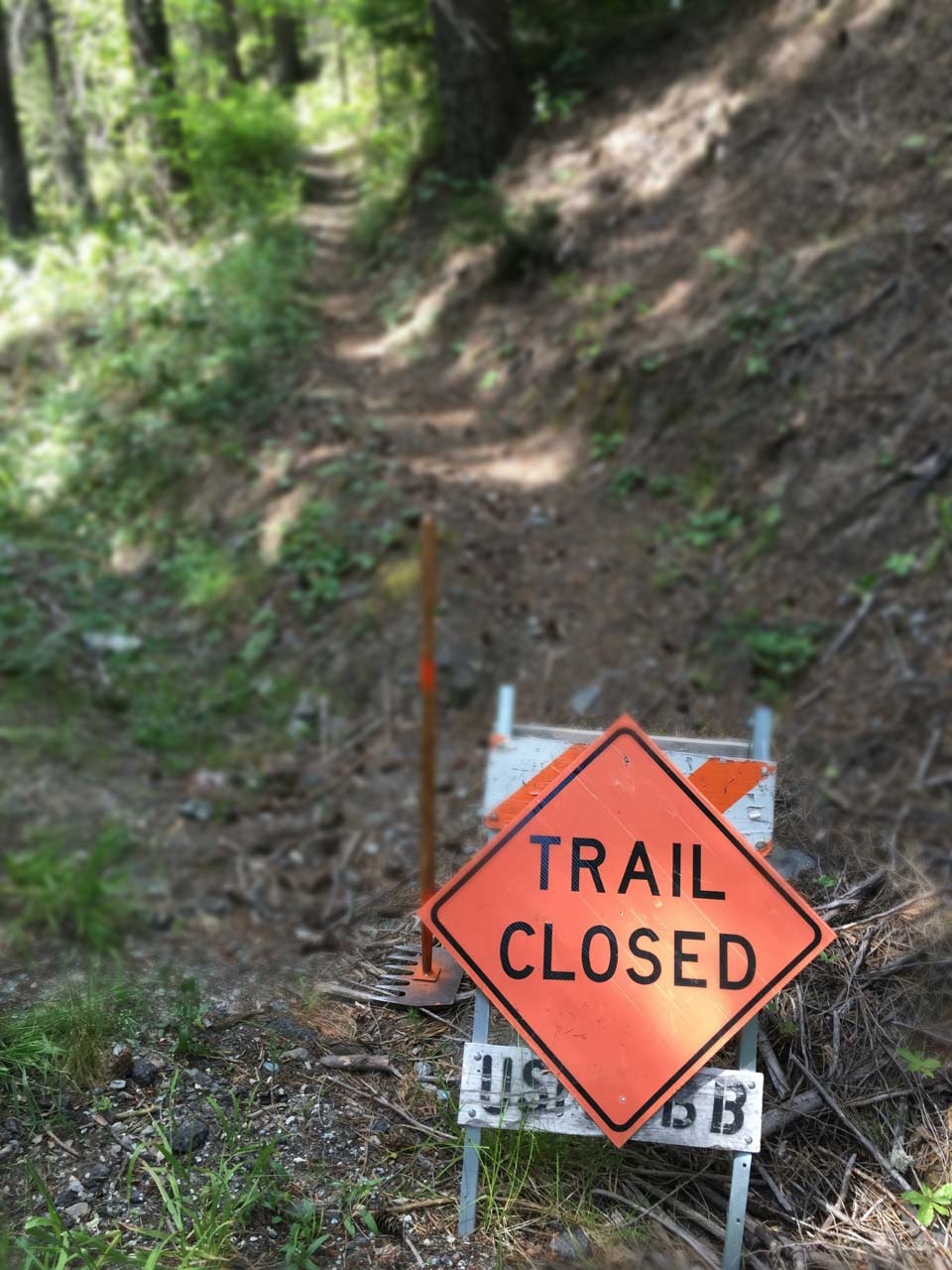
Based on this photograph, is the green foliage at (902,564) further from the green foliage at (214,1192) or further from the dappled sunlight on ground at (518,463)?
the green foliage at (214,1192)

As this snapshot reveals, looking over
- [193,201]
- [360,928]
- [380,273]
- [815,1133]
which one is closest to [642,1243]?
[815,1133]

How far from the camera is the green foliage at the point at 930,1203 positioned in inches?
87.2

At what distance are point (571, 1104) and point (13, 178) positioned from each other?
54.2ft

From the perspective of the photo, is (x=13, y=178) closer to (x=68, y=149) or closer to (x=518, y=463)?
(x=68, y=149)

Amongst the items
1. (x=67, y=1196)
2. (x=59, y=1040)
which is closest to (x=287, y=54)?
(x=59, y=1040)

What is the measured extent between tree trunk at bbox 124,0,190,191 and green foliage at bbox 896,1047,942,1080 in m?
14.6

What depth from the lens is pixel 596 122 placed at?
1155cm

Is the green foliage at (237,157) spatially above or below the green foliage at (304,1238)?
above

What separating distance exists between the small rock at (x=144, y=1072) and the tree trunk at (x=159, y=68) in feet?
46.1

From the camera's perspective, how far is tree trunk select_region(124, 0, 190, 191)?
1348cm

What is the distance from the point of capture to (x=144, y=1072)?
2.49 meters

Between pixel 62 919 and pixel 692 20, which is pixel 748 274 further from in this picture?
pixel 62 919

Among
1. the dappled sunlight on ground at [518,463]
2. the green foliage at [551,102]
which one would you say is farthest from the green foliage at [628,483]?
the green foliage at [551,102]

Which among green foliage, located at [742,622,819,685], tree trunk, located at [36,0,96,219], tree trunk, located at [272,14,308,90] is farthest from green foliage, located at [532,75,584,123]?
tree trunk, located at [272,14,308,90]
